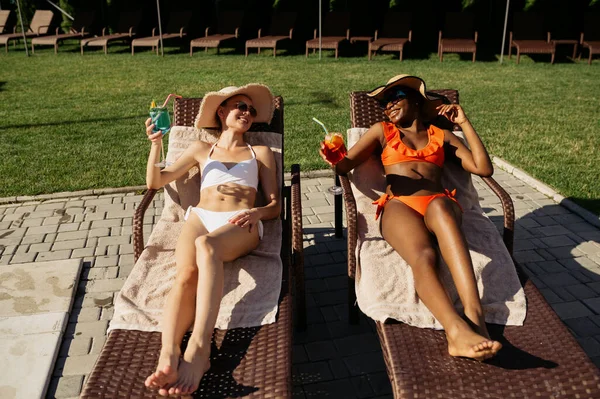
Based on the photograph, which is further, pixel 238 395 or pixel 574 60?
pixel 574 60

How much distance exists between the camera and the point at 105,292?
3.63 meters

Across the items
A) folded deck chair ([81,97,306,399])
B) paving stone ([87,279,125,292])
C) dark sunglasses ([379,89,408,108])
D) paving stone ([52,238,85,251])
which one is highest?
dark sunglasses ([379,89,408,108])

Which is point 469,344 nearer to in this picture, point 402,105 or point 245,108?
point 402,105

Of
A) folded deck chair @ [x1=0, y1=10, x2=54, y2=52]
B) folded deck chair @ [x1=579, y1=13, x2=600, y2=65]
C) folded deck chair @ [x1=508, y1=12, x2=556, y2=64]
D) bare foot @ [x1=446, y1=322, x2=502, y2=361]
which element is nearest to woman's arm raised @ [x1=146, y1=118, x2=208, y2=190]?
bare foot @ [x1=446, y1=322, x2=502, y2=361]

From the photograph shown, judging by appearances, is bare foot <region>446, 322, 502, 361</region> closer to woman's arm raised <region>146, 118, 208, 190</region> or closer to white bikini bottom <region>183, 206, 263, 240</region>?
white bikini bottom <region>183, 206, 263, 240</region>

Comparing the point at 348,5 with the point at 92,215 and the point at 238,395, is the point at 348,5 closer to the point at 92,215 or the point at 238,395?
the point at 92,215

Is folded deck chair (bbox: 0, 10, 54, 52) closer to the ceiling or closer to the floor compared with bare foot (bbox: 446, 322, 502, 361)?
closer to the ceiling

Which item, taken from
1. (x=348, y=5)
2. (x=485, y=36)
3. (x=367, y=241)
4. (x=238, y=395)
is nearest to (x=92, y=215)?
(x=367, y=241)

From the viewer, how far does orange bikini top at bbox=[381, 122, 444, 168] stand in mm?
3500

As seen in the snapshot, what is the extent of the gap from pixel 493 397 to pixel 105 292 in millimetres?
2575

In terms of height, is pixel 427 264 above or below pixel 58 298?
above

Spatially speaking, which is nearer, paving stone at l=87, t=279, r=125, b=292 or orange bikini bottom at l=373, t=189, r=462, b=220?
Result: orange bikini bottom at l=373, t=189, r=462, b=220

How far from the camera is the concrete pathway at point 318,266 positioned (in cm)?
292

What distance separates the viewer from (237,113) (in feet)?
11.6
